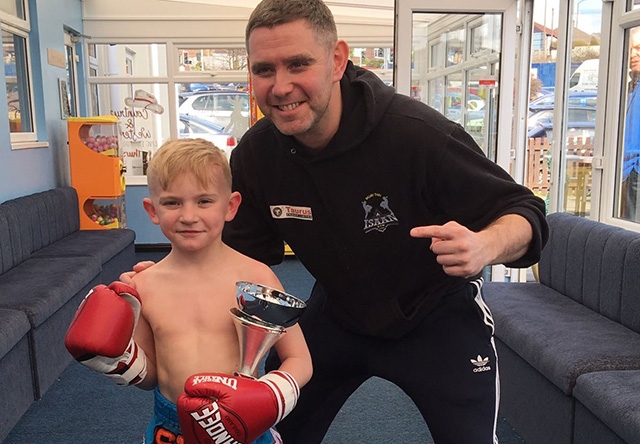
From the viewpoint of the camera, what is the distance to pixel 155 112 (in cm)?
695

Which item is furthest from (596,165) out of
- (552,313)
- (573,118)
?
(552,313)

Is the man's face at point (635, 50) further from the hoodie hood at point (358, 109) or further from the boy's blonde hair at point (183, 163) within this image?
the boy's blonde hair at point (183, 163)

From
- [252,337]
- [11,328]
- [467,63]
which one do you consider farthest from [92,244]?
[252,337]

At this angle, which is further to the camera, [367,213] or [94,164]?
[94,164]

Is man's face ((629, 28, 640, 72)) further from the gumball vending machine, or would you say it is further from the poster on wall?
the poster on wall

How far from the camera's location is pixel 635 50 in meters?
3.48

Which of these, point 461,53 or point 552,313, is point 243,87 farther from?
point 552,313

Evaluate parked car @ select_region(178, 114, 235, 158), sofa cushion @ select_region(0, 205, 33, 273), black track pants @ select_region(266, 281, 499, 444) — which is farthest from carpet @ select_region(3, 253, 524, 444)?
parked car @ select_region(178, 114, 235, 158)

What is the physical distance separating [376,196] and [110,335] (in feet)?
2.54

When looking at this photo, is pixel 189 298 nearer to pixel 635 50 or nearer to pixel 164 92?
pixel 635 50

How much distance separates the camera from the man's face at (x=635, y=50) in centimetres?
345

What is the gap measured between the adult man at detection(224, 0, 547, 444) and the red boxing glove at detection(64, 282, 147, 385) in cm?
54

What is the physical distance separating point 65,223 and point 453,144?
14.0 ft

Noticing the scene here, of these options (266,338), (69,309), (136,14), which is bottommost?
(69,309)
